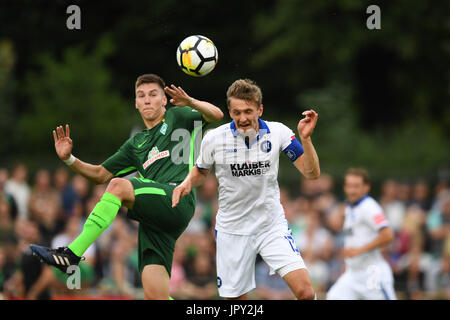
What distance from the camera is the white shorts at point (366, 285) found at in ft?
31.5

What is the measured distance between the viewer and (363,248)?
9.58 m

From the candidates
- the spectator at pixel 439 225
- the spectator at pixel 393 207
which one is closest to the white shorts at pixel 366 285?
the spectator at pixel 439 225

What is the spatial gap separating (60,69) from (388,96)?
11.0 metres

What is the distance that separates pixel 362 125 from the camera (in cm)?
2503

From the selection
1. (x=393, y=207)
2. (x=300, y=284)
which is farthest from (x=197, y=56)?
(x=393, y=207)

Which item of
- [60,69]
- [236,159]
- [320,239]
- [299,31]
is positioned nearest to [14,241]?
[320,239]

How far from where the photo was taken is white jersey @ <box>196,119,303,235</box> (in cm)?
714

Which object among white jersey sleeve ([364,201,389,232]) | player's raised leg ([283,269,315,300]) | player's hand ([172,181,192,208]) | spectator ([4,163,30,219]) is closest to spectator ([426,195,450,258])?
white jersey sleeve ([364,201,389,232])

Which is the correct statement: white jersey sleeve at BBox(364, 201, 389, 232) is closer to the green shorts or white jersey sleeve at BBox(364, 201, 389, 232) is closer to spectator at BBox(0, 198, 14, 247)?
the green shorts

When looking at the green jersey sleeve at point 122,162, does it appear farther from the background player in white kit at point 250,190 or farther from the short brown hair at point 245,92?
the short brown hair at point 245,92

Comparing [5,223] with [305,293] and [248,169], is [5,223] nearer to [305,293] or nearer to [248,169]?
[248,169]

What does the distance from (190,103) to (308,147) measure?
1196 millimetres

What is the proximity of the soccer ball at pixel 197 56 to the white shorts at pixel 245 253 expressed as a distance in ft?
5.34
